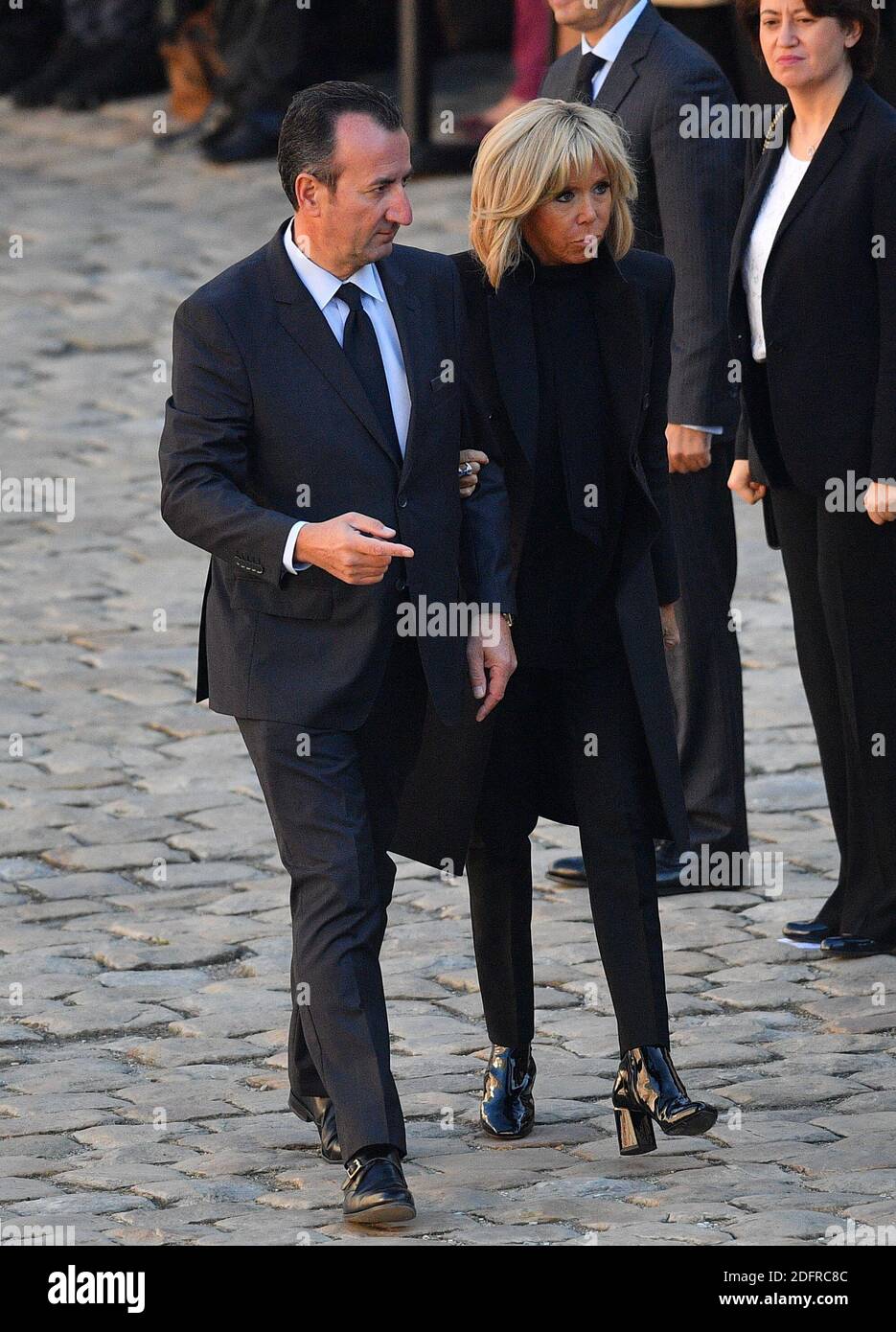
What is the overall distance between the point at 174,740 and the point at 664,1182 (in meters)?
3.66

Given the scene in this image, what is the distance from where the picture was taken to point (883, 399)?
574 cm

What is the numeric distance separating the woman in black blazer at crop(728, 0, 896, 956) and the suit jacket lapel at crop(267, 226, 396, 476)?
5.40 feet

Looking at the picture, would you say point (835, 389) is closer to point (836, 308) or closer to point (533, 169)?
point (836, 308)

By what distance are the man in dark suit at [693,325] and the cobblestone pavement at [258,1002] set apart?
16.0 inches

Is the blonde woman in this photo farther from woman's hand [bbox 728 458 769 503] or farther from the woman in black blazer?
woman's hand [bbox 728 458 769 503]

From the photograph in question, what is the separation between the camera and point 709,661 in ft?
21.8

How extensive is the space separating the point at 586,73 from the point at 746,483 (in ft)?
3.93

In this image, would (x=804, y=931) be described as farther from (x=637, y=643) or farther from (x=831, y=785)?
(x=637, y=643)

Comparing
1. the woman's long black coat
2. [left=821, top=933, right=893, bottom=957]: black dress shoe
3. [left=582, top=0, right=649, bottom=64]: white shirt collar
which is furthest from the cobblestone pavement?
[left=582, top=0, right=649, bottom=64]: white shirt collar

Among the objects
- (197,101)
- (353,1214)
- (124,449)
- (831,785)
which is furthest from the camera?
(197,101)

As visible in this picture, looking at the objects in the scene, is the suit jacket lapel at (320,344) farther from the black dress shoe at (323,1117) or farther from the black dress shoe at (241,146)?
the black dress shoe at (241,146)

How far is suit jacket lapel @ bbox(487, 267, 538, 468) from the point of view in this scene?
15.9 feet
